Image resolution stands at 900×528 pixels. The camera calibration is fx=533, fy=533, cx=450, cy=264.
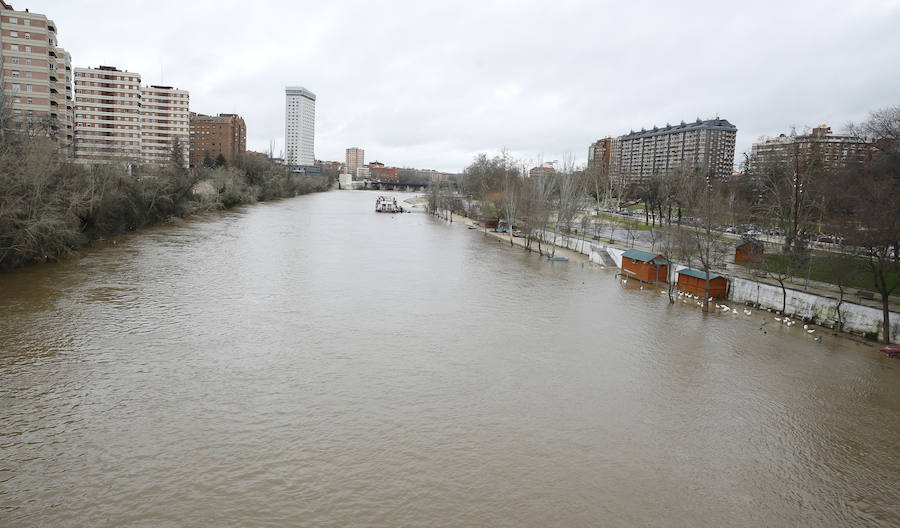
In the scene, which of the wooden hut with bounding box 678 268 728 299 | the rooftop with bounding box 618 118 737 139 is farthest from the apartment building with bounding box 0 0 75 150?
the rooftop with bounding box 618 118 737 139

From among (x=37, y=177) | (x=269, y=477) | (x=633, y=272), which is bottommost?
(x=269, y=477)

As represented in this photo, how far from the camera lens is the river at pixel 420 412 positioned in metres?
8.66

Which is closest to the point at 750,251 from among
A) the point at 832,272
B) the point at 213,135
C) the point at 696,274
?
the point at 696,274

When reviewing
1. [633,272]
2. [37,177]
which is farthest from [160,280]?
[633,272]

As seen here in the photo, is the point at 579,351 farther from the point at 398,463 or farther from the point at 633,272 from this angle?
the point at 633,272

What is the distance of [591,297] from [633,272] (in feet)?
18.8

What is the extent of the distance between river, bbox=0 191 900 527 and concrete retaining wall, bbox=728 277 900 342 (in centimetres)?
109

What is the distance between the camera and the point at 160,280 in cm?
2320

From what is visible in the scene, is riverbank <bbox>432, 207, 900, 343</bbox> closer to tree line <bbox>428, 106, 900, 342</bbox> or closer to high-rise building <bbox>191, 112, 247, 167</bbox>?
tree line <bbox>428, 106, 900, 342</bbox>

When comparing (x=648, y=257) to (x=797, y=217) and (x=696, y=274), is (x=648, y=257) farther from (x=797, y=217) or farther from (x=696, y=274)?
(x=797, y=217)

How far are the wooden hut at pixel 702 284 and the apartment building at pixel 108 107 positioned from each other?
259ft

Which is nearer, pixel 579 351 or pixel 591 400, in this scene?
pixel 591 400

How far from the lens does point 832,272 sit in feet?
66.1

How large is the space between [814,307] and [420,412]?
55.2 ft
